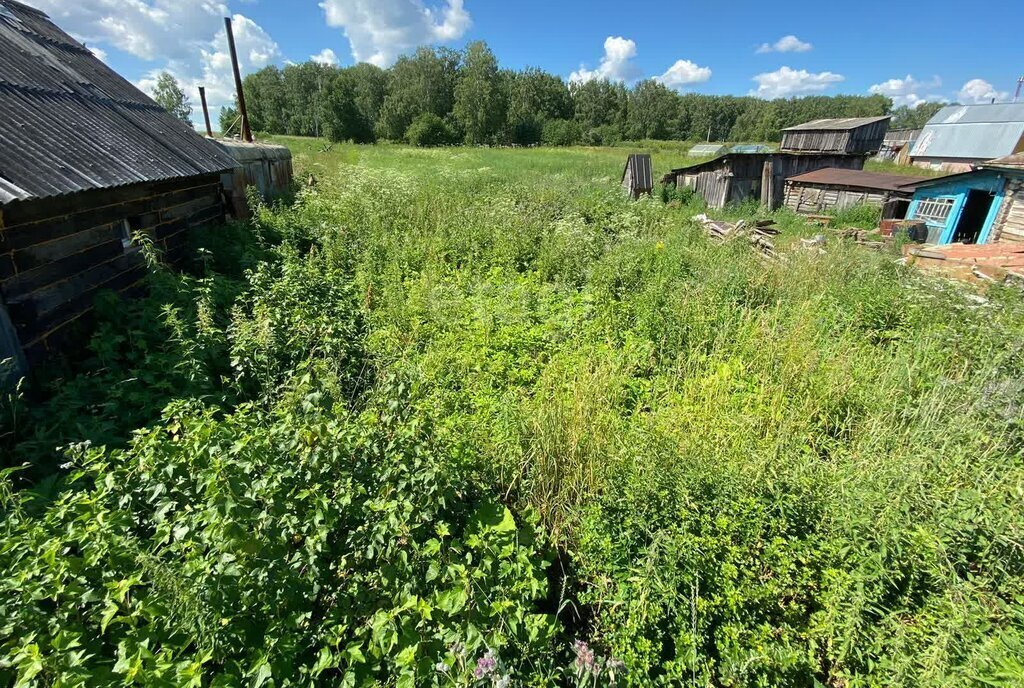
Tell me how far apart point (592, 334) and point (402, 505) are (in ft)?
10.6

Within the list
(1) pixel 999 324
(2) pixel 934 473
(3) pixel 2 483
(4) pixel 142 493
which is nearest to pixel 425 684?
(4) pixel 142 493

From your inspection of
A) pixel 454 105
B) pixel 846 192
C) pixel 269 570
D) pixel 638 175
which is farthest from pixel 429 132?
pixel 269 570

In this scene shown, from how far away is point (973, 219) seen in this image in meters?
12.8

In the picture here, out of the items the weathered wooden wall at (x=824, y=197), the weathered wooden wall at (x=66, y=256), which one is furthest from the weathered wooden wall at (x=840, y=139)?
the weathered wooden wall at (x=66, y=256)

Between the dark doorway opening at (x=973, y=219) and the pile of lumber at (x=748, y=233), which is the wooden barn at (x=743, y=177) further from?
the dark doorway opening at (x=973, y=219)

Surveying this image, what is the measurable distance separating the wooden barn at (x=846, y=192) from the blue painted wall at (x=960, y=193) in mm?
763

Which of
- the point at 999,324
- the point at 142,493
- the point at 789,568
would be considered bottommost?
the point at 789,568

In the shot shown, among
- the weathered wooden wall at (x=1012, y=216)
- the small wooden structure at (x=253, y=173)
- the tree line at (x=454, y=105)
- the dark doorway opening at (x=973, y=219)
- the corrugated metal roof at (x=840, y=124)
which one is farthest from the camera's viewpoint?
the tree line at (x=454, y=105)

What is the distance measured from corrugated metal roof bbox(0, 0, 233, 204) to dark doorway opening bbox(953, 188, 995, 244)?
18304mm

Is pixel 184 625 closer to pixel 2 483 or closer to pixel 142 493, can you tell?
pixel 142 493

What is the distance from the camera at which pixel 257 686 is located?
1616 mm

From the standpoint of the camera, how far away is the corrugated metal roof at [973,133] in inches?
1200

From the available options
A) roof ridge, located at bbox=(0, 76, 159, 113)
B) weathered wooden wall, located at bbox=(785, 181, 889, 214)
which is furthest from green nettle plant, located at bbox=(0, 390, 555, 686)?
weathered wooden wall, located at bbox=(785, 181, 889, 214)

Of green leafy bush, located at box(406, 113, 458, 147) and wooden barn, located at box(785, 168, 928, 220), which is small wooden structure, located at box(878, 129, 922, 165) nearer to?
wooden barn, located at box(785, 168, 928, 220)
